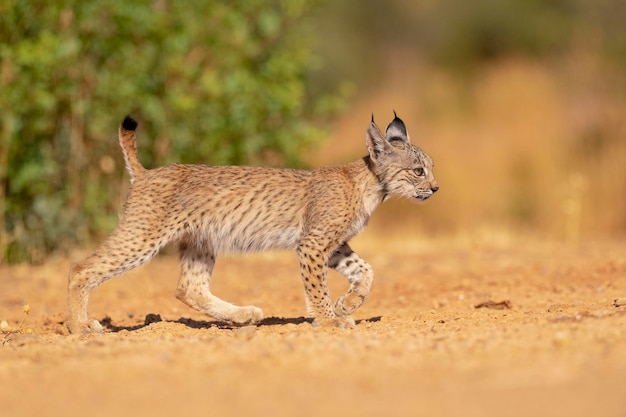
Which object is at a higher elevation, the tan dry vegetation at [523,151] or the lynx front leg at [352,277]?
the tan dry vegetation at [523,151]

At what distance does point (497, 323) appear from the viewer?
6.94 metres

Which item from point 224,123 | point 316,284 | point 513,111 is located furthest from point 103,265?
point 513,111

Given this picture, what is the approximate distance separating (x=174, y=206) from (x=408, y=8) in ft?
91.4

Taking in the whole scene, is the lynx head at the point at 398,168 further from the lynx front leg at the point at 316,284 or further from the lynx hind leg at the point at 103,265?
the lynx hind leg at the point at 103,265

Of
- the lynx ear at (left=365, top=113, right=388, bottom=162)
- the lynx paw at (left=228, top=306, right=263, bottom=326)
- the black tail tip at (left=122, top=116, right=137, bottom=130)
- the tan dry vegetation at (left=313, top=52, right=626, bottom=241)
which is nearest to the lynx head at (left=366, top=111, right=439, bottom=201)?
the lynx ear at (left=365, top=113, right=388, bottom=162)

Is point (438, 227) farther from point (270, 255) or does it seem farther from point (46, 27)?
point (46, 27)

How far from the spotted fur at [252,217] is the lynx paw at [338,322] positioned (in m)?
0.02

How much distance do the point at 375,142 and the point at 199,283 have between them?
1.81 metres

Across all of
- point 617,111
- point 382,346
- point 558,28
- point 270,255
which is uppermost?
point 558,28

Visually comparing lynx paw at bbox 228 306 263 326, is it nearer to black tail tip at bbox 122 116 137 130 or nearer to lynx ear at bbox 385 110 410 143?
black tail tip at bbox 122 116 137 130

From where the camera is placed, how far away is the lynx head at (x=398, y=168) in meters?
8.48

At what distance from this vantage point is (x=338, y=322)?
303 inches

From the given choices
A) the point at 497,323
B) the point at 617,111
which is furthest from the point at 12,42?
the point at 617,111

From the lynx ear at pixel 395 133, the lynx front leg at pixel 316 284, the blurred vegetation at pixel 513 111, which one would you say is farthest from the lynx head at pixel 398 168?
the blurred vegetation at pixel 513 111
